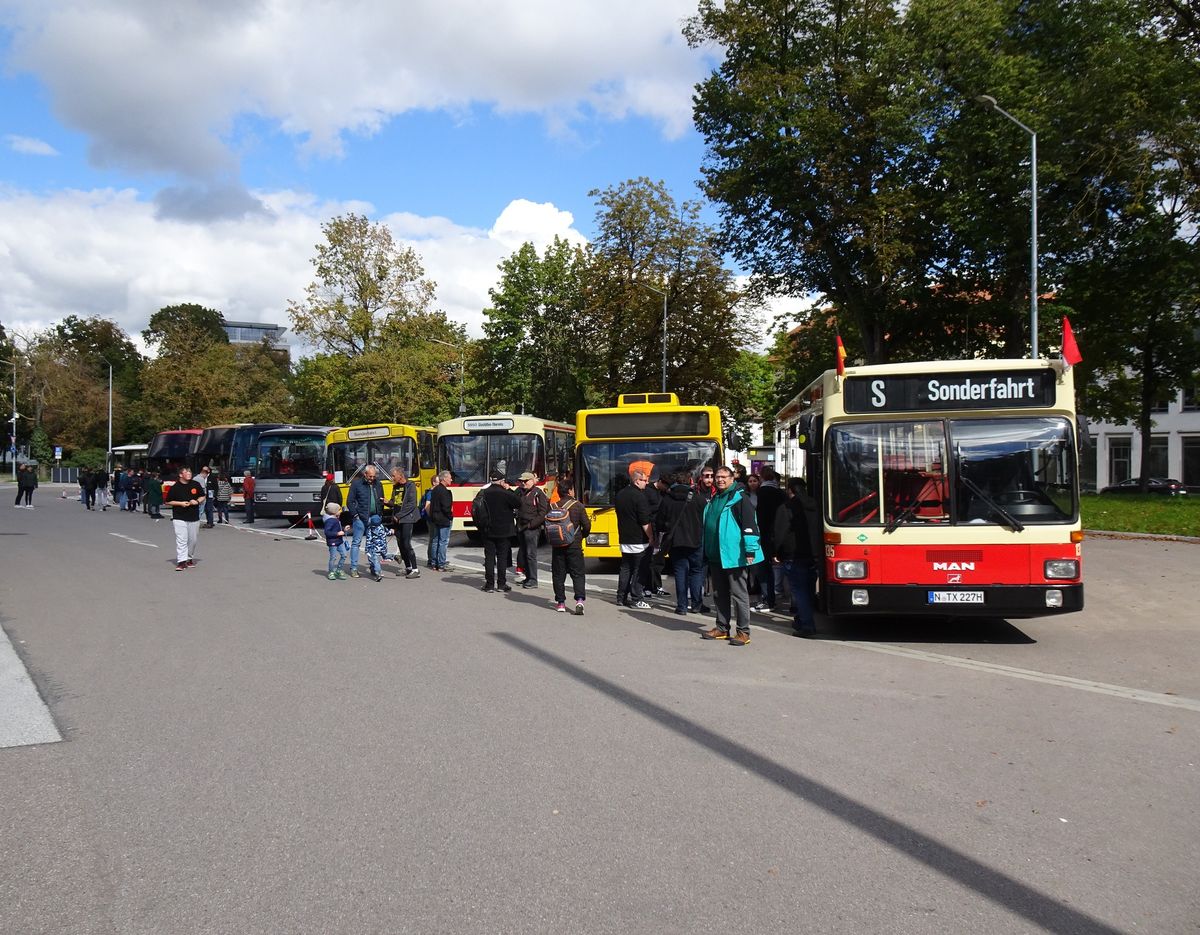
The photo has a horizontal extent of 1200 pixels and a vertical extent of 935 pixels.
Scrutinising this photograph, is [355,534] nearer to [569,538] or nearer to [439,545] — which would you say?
[439,545]

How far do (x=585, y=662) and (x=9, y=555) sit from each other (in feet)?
48.6

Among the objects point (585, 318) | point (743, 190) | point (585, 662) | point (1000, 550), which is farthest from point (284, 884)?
point (585, 318)

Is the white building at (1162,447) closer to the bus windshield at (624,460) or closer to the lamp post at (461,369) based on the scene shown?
the lamp post at (461,369)

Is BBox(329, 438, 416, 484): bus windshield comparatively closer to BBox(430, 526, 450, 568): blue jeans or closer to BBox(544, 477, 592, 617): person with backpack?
BBox(430, 526, 450, 568): blue jeans

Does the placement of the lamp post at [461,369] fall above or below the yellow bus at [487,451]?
above

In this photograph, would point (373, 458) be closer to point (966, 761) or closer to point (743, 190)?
point (743, 190)

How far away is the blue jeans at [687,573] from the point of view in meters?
12.4

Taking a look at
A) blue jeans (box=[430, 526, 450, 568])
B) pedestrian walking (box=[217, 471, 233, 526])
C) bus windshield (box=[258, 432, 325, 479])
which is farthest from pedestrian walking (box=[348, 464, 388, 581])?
pedestrian walking (box=[217, 471, 233, 526])

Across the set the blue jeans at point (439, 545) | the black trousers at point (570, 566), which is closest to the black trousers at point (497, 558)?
the black trousers at point (570, 566)

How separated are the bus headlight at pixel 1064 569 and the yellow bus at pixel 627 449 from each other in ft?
24.3

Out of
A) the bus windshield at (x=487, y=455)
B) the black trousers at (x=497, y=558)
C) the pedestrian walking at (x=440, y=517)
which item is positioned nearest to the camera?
the black trousers at (x=497, y=558)

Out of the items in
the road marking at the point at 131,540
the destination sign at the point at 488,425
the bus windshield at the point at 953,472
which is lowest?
the road marking at the point at 131,540

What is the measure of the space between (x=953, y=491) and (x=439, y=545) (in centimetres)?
962

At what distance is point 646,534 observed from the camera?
43.2ft
